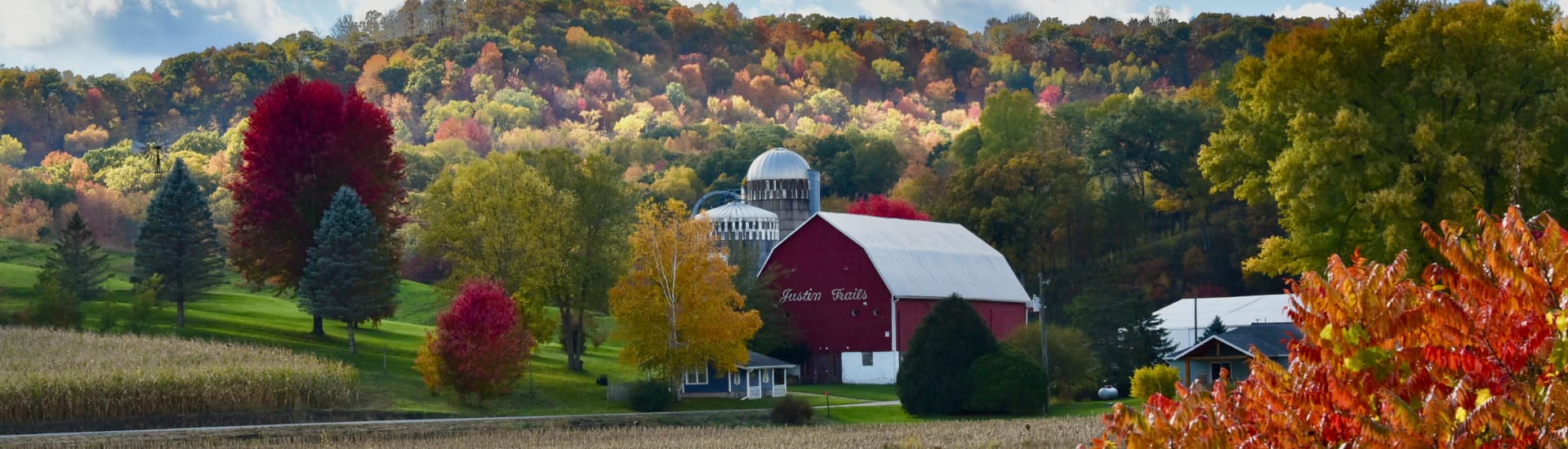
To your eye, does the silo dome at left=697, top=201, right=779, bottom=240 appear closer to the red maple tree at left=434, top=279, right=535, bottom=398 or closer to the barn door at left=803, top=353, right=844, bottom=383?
the barn door at left=803, top=353, right=844, bottom=383

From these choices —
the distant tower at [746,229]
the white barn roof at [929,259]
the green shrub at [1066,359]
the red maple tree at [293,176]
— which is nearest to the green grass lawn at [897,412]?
the green shrub at [1066,359]

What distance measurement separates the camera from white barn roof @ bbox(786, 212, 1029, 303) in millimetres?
65750

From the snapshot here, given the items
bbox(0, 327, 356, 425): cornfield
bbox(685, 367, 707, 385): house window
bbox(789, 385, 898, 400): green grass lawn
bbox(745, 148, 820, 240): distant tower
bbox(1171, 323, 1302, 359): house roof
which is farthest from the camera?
bbox(745, 148, 820, 240): distant tower

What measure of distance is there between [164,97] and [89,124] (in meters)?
11.3

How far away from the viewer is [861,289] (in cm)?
6556

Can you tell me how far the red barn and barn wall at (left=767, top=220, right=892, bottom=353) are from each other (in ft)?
0.11

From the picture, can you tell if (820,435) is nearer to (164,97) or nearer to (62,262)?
(62,262)

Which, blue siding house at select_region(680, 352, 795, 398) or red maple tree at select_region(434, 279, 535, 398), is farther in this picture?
blue siding house at select_region(680, 352, 795, 398)

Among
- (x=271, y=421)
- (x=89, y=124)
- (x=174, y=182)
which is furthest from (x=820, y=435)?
(x=89, y=124)

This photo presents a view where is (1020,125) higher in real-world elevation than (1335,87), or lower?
higher

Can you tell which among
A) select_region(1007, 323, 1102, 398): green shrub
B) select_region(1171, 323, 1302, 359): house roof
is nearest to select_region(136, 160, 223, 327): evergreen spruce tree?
select_region(1007, 323, 1102, 398): green shrub

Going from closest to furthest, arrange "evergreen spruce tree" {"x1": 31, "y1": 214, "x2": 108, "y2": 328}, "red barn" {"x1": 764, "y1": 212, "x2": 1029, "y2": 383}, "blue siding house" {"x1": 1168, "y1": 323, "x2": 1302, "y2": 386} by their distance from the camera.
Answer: "blue siding house" {"x1": 1168, "y1": 323, "x2": 1302, "y2": 386}, "evergreen spruce tree" {"x1": 31, "y1": 214, "x2": 108, "y2": 328}, "red barn" {"x1": 764, "y1": 212, "x2": 1029, "y2": 383}

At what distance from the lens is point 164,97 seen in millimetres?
184000

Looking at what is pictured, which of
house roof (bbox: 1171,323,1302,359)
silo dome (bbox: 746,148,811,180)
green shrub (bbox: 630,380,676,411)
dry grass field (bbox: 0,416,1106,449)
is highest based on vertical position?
silo dome (bbox: 746,148,811,180)
